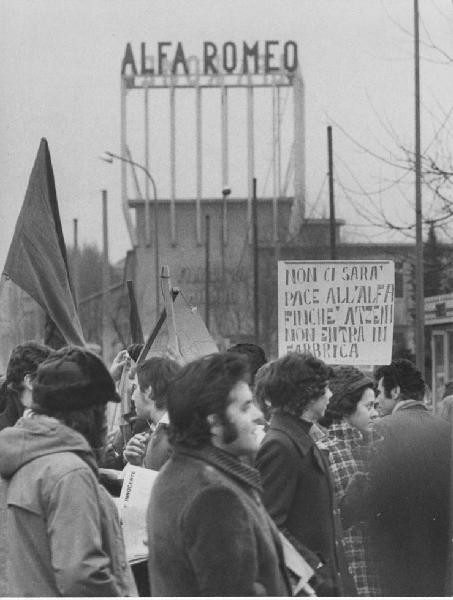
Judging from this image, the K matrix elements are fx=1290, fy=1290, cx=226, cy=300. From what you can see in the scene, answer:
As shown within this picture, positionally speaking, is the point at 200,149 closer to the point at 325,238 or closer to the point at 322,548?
the point at 325,238

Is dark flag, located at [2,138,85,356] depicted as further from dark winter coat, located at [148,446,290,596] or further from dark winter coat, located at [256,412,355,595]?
dark winter coat, located at [148,446,290,596]

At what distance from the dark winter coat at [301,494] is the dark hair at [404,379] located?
5.11 ft

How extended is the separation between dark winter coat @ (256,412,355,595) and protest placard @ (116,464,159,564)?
2.36ft

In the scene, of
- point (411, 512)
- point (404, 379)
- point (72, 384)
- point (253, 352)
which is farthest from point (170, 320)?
point (72, 384)

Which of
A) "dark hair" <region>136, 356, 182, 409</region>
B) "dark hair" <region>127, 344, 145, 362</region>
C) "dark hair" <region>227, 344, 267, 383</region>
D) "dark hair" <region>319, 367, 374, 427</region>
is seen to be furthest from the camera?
"dark hair" <region>127, 344, 145, 362</region>

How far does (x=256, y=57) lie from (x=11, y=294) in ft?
215

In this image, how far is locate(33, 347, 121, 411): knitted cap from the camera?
3.71 m

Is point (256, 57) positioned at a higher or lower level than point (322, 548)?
higher

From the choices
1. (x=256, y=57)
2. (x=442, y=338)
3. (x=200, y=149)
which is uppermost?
(x=256, y=57)

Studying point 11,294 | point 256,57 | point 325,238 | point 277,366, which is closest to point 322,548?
point 277,366

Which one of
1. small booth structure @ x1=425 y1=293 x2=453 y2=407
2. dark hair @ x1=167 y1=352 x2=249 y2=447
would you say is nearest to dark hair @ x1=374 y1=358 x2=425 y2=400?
dark hair @ x1=167 y1=352 x2=249 y2=447

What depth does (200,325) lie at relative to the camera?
740 centimetres

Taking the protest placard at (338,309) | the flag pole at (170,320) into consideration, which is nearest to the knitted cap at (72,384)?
the flag pole at (170,320)

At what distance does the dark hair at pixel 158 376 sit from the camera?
5457 mm
